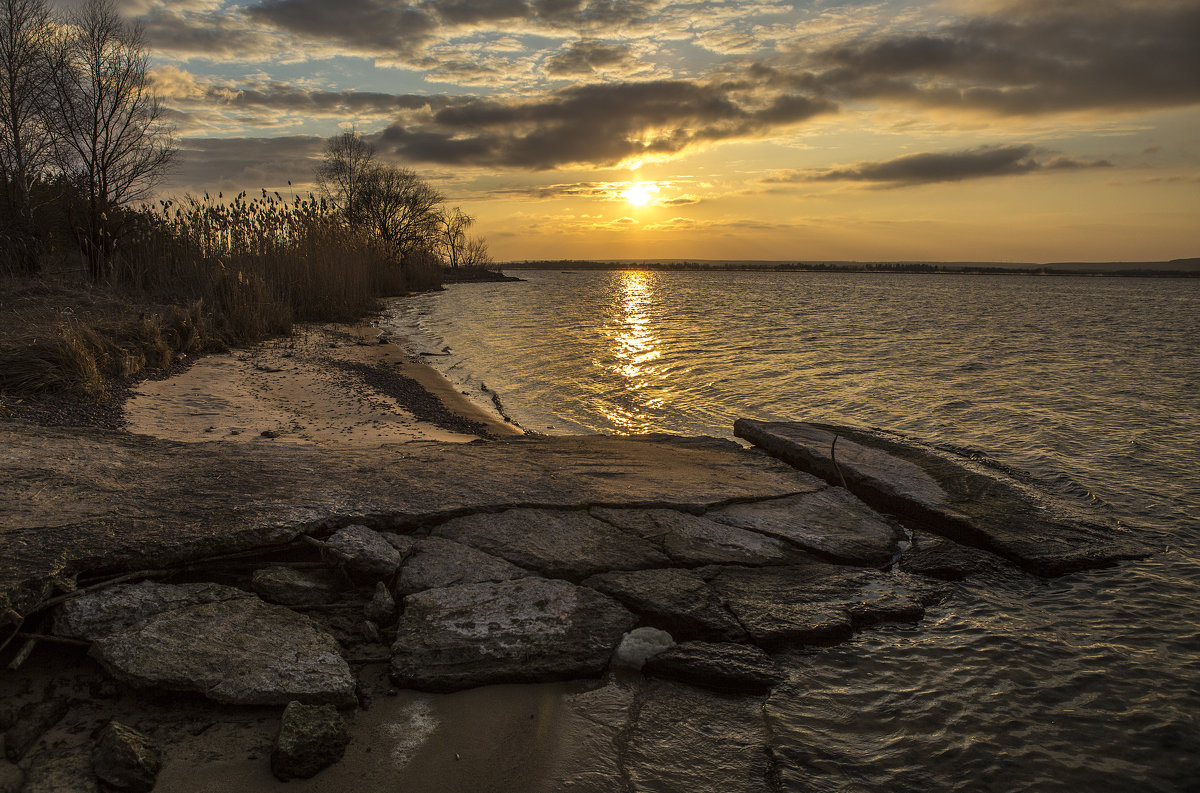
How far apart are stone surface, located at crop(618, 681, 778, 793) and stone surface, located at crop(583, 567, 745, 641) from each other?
31 centimetres

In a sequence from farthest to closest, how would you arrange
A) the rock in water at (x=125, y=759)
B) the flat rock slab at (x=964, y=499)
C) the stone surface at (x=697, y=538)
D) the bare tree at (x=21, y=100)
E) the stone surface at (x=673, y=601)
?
1. the bare tree at (x=21, y=100)
2. the flat rock slab at (x=964, y=499)
3. the stone surface at (x=697, y=538)
4. the stone surface at (x=673, y=601)
5. the rock in water at (x=125, y=759)

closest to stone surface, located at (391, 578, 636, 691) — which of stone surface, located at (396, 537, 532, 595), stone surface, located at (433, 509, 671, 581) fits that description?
stone surface, located at (396, 537, 532, 595)

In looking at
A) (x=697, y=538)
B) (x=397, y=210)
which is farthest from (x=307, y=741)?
(x=397, y=210)

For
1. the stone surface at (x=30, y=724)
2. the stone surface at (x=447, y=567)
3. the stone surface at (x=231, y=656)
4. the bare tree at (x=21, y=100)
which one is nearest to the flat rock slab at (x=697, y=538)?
the stone surface at (x=447, y=567)

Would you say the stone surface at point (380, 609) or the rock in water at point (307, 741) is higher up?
the stone surface at point (380, 609)

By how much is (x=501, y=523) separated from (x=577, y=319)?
71.4 ft

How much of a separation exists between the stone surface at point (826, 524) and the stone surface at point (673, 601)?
749 millimetres

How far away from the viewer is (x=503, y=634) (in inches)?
95.9

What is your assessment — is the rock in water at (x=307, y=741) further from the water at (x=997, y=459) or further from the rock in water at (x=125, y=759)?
the water at (x=997, y=459)

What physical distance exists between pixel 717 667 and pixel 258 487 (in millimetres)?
2347

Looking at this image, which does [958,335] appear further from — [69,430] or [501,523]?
[69,430]

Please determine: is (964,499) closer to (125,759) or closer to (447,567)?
(447,567)

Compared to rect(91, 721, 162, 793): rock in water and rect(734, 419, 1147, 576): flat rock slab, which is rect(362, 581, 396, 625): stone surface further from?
rect(734, 419, 1147, 576): flat rock slab

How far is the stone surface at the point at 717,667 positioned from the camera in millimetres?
2395
